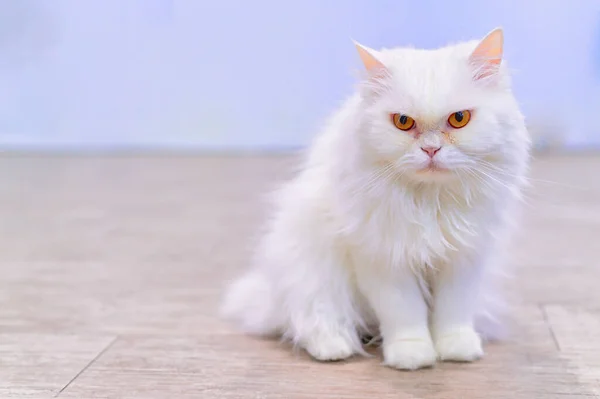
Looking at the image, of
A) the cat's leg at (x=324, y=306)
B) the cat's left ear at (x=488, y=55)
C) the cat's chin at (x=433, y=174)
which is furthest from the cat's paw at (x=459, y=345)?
the cat's left ear at (x=488, y=55)

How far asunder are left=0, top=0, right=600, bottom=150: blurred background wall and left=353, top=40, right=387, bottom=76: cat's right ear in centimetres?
239

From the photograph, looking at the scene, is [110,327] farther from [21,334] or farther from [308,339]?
[308,339]

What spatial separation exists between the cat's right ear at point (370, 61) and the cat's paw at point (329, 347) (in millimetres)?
428

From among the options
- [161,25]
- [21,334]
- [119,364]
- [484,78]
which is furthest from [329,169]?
[161,25]

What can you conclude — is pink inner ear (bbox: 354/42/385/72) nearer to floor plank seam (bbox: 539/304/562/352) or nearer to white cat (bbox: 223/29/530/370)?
white cat (bbox: 223/29/530/370)

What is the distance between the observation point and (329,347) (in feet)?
3.76

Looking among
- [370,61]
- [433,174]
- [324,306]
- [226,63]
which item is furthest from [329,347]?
[226,63]

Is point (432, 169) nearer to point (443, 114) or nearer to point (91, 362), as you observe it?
point (443, 114)

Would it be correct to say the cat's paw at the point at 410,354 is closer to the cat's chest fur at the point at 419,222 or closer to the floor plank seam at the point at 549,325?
the cat's chest fur at the point at 419,222

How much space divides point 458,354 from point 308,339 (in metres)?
0.24

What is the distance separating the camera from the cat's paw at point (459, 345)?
112 cm

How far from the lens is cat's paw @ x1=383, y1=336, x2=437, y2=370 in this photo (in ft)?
3.59

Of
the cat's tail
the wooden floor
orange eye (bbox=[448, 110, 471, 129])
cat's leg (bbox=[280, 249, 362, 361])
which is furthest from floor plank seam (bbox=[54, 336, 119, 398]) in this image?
orange eye (bbox=[448, 110, 471, 129])

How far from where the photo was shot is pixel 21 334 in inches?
52.1
